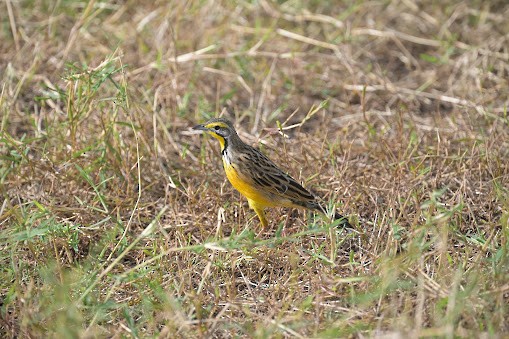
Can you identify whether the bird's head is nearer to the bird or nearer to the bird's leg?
the bird

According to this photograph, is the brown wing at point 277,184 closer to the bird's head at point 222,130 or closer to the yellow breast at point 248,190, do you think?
the yellow breast at point 248,190

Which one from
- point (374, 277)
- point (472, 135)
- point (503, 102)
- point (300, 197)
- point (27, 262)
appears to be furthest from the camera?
point (503, 102)

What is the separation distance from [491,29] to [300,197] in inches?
154

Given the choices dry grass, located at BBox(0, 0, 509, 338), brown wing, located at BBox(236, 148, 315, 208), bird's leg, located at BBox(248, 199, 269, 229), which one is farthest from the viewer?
bird's leg, located at BBox(248, 199, 269, 229)

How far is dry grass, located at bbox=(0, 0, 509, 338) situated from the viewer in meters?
3.65

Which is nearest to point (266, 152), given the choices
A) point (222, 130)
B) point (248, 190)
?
point (222, 130)

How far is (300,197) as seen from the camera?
4.55 metres

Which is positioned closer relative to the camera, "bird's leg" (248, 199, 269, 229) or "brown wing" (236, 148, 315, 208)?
"brown wing" (236, 148, 315, 208)

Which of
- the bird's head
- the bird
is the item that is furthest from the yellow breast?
the bird's head

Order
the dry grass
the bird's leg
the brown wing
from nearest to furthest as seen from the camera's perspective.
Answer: the dry grass, the brown wing, the bird's leg

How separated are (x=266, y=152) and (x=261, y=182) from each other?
2.92 feet

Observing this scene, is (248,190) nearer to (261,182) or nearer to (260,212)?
(261,182)

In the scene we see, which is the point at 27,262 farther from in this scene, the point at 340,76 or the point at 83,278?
the point at 340,76

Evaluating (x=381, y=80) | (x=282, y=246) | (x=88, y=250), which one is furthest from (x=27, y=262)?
(x=381, y=80)
